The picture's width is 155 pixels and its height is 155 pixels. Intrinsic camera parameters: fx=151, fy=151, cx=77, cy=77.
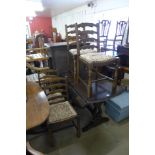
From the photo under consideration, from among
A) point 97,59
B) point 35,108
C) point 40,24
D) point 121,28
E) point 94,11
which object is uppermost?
point 40,24

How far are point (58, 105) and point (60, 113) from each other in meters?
0.18

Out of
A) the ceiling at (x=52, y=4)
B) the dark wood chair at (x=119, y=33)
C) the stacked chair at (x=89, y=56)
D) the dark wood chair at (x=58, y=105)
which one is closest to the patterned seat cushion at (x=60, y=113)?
the dark wood chair at (x=58, y=105)

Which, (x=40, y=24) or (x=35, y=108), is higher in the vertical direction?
(x=40, y=24)

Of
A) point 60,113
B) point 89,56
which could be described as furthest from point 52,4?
point 60,113

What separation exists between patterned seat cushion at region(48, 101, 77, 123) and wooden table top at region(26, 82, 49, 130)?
38 centimetres

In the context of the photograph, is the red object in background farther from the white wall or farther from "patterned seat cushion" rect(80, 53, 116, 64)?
"patterned seat cushion" rect(80, 53, 116, 64)

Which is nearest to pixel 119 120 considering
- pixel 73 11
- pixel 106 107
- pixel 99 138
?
pixel 106 107

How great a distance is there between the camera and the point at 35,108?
1.48 metres

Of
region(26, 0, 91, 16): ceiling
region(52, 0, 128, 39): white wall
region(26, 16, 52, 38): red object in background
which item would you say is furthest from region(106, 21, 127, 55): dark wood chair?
region(26, 16, 52, 38): red object in background

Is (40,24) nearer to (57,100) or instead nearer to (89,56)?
(57,100)

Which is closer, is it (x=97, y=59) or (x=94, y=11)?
(x=97, y=59)

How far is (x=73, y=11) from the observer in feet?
21.7
